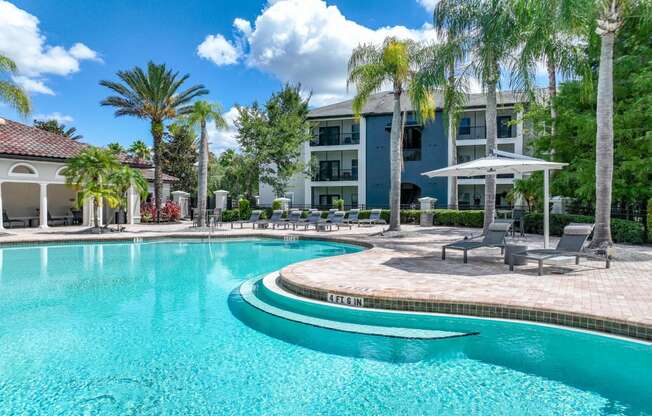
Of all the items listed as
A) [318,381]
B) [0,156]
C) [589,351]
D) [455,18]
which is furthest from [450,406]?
[0,156]

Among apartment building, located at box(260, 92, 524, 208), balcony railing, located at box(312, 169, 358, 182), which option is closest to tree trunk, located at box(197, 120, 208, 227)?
apartment building, located at box(260, 92, 524, 208)

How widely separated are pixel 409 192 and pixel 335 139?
7.86m

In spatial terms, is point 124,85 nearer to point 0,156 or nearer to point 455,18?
point 0,156

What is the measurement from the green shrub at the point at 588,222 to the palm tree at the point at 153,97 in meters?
20.8

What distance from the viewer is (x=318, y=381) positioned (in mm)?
4273

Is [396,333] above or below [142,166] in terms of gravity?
below

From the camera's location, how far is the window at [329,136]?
113 feet

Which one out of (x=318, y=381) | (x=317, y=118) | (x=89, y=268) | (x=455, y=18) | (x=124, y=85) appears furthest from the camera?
(x=317, y=118)

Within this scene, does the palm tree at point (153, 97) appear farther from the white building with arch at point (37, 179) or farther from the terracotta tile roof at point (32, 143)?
the terracotta tile roof at point (32, 143)

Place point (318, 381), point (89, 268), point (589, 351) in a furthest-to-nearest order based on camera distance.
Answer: point (89, 268)
point (589, 351)
point (318, 381)

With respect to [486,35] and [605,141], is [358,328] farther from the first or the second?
[486,35]

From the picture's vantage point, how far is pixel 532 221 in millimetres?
17062

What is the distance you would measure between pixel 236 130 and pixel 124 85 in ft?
29.8

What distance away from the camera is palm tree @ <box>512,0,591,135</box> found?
9.91 meters
